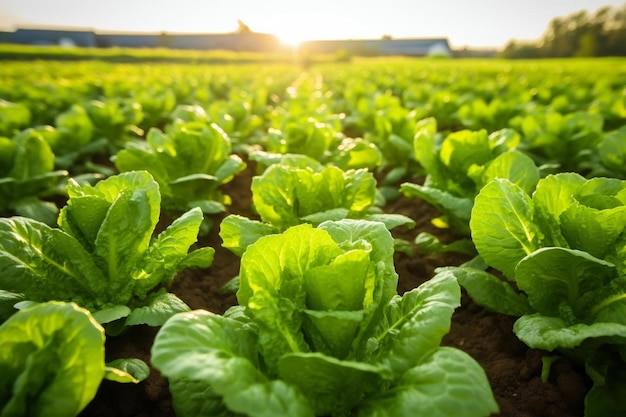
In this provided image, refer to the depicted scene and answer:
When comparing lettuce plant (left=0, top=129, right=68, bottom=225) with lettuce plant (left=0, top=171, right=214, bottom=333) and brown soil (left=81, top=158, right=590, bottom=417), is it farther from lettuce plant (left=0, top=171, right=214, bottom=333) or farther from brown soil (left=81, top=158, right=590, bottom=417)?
lettuce plant (left=0, top=171, right=214, bottom=333)

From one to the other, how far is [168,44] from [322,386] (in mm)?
88863

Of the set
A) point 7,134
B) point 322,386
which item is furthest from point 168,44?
point 322,386

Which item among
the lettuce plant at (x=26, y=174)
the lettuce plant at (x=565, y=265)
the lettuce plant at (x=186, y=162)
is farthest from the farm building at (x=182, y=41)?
the lettuce plant at (x=565, y=265)

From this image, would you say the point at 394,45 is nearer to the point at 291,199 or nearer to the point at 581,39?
the point at 581,39

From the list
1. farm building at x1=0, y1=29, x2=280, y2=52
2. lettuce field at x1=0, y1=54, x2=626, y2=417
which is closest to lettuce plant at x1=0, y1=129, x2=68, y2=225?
lettuce field at x1=0, y1=54, x2=626, y2=417

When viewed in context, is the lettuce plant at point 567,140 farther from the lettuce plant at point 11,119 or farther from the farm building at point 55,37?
the farm building at point 55,37

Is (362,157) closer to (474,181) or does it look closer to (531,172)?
(474,181)

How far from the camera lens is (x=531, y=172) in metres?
2.62

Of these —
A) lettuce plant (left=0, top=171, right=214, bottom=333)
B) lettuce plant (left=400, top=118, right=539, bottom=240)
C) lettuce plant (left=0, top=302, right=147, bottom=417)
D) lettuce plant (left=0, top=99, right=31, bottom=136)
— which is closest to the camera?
lettuce plant (left=0, top=302, right=147, bottom=417)

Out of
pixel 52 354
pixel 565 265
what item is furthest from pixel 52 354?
pixel 565 265

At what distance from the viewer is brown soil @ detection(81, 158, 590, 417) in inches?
74.0

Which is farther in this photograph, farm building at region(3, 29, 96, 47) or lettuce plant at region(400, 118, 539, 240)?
farm building at region(3, 29, 96, 47)

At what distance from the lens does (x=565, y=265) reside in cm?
182

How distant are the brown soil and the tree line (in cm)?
6099
